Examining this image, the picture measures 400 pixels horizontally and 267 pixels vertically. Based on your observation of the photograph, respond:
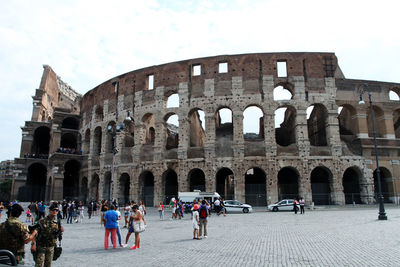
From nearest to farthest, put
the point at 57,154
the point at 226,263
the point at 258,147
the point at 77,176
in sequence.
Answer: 1. the point at 226,263
2. the point at 258,147
3. the point at 57,154
4. the point at 77,176

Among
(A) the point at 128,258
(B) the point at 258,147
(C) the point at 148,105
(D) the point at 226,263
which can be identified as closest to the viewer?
(D) the point at 226,263

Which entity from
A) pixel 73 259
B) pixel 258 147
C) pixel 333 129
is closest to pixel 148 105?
pixel 258 147

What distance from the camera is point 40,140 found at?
42.9 meters

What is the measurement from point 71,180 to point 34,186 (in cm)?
433

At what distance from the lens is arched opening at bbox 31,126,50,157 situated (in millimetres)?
40188

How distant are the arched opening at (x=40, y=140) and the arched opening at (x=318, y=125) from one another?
114 ft

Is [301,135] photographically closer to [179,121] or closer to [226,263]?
[179,121]

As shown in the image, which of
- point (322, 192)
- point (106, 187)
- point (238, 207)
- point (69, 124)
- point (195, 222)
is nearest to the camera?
point (195, 222)

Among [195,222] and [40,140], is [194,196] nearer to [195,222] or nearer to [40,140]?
[195,222]

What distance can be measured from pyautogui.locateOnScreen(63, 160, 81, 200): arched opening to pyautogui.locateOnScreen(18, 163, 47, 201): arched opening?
309 centimetres

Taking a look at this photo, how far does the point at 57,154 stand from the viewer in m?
33.0

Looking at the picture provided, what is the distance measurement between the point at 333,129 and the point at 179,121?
1407 cm

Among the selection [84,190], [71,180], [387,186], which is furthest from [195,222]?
[71,180]

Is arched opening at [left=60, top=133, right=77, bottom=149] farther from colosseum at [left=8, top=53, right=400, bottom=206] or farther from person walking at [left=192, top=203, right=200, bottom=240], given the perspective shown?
person walking at [left=192, top=203, right=200, bottom=240]
